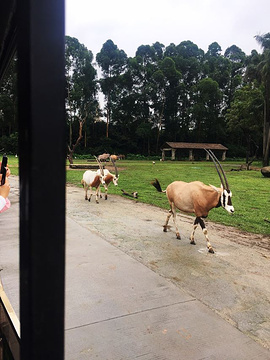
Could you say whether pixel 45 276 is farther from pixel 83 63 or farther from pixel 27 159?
pixel 83 63

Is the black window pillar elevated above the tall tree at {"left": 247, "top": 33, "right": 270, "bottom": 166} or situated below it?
below

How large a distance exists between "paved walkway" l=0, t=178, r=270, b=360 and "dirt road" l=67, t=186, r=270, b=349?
23cm

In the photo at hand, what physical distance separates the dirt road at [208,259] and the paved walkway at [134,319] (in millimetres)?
232

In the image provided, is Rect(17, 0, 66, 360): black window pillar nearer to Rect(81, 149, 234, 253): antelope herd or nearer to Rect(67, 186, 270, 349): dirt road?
Rect(67, 186, 270, 349): dirt road

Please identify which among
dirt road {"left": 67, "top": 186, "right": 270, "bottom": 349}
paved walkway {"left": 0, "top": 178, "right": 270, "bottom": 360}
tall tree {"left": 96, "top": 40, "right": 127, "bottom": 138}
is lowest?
dirt road {"left": 67, "top": 186, "right": 270, "bottom": 349}

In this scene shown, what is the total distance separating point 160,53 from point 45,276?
2188 inches

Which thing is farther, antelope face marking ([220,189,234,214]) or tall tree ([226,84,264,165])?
tall tree ([226,84,264,165])

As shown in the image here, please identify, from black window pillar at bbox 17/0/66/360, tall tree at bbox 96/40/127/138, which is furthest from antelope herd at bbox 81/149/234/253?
tall tree at bbox 96/40/127/138

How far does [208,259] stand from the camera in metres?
4.02

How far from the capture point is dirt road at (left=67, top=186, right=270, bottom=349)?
8.72 feet

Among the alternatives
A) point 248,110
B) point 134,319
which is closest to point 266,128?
point 248,110

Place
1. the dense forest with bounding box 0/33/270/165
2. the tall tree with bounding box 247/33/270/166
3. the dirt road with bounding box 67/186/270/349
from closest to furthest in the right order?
the dirt road with bounding box 67/186/270/349 → the tall tree with bounding box 247/33/270/166 → the dense forest with bounding box 0/33/270/165

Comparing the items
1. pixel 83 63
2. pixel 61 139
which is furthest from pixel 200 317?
pixel 83 63

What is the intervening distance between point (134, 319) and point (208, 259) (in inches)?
78.2
